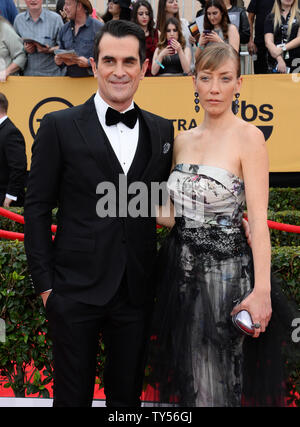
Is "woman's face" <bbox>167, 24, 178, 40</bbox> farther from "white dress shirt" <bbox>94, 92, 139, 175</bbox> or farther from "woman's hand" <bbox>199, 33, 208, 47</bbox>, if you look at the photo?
"white dress shirt" <bbox>94, 92, 139, 175</bbox>

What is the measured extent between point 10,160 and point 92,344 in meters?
4.32

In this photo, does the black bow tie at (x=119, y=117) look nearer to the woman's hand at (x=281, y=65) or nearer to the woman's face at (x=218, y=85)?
the woman's face at (x=218, y=85)

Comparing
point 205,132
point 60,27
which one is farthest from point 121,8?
point 205,132

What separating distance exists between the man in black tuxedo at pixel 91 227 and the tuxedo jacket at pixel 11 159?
408 centimetres

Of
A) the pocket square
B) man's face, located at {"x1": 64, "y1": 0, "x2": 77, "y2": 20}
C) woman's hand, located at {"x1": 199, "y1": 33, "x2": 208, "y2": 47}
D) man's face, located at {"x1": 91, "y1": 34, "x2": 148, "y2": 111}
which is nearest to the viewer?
man's face, located at {"x1": 91, "y1": 34, "x2": 148, "y2": 111}

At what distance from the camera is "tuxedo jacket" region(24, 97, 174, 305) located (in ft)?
8.38

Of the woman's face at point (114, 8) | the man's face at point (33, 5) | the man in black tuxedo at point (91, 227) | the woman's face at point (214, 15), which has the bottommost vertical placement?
the man in black tuxedo at point (91, 227)

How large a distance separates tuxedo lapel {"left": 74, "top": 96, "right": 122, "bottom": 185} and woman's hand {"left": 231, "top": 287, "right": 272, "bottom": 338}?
770 mm

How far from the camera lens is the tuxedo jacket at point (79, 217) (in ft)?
8.38

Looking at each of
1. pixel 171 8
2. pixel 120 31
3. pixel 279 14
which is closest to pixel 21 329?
pixel 120 31

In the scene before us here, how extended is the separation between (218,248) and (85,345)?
0.74 meters

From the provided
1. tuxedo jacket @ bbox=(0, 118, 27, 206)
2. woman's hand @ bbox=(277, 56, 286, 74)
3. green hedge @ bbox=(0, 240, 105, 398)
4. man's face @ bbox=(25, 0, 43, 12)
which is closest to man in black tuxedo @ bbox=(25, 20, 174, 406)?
green hedge @ bbox=(0, 240, 105, 398)

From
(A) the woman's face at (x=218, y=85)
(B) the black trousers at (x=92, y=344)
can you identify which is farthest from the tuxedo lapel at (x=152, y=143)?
(B) the black trousers at (x=92, y=344)

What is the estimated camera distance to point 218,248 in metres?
2.64
